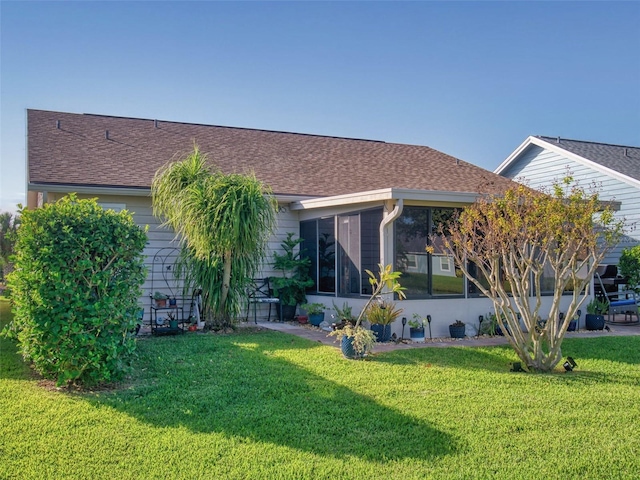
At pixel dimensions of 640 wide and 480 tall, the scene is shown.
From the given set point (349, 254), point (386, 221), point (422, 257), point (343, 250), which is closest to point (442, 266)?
point (422, 257)

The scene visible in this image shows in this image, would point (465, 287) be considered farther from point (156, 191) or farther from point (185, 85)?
point (185, 85)

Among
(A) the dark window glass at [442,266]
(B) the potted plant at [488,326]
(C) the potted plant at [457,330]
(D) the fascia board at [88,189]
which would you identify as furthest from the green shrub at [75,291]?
(B) the potted plant at [488,326]

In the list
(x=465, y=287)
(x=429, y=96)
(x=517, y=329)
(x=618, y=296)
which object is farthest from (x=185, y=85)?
(x=618, y=296)

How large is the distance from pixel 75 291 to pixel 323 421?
290 centimetres

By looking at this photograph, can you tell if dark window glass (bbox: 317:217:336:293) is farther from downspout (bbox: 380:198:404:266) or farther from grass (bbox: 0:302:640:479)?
grass (bbox: 0:302:640:479)

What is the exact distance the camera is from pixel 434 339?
920cm

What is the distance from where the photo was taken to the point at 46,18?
28.8 feet

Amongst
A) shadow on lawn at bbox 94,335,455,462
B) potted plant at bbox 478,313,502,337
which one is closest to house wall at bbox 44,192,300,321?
shadow on lawn at bbox 94,335,455,462

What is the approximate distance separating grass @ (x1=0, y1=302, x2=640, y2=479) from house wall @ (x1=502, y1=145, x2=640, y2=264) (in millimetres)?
9557

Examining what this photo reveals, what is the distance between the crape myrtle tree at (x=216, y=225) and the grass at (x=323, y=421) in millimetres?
2475

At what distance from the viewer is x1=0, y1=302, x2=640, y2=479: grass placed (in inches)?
148

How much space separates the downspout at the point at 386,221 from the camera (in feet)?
28.6

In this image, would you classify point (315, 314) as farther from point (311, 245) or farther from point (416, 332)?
point (416, 332)

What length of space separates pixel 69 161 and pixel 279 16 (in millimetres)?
5195
